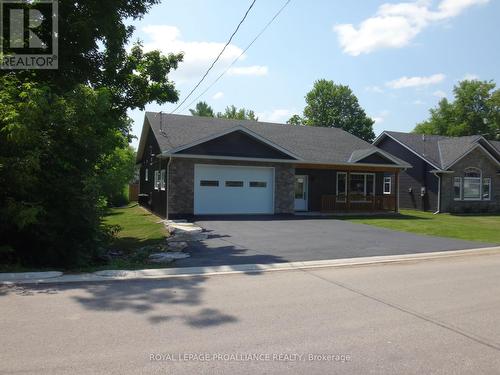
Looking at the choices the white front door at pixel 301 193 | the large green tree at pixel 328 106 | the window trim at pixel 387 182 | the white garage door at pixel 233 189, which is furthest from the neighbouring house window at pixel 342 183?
the large green tree at pixel 328 106

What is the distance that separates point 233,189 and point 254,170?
1.46m

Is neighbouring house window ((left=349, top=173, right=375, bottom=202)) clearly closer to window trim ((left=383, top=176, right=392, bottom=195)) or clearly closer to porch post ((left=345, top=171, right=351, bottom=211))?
porch post ((left=345, top=171, right=351, bottom=211))

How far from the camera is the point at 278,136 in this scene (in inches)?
1064

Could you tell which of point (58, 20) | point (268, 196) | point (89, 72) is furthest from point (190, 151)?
point (58, 20)

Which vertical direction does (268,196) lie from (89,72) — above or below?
below

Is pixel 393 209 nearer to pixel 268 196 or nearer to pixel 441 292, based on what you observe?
pixel 268 196

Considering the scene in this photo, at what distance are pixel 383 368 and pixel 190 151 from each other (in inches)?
660

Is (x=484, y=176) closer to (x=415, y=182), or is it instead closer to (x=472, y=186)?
(x=472, y=186)

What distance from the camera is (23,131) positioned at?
9.05 meters

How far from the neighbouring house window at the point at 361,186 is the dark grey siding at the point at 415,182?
17.7 feet

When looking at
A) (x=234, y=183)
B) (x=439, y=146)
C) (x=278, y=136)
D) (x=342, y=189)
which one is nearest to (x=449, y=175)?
(x=439, y=146)

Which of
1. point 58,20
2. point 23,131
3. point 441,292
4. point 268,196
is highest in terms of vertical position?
point 58,20

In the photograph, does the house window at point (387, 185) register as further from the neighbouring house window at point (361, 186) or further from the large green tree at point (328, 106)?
the large green tree at point (328, 106)

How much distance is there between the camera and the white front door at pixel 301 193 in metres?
24.7
